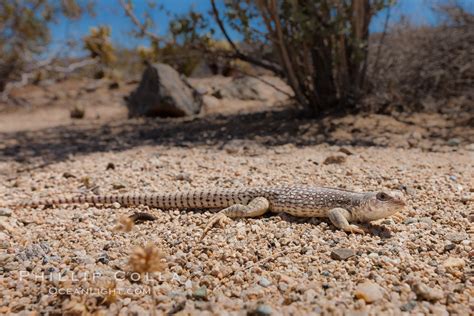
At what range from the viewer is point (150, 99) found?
12.5 m

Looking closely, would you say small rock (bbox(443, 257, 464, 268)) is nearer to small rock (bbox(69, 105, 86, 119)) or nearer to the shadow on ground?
the shadow on ground

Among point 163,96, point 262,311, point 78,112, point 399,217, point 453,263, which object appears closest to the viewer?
point 262,311

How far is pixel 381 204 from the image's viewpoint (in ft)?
12.1

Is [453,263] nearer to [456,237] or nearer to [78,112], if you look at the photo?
[456,237]

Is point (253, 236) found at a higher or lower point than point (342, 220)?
lower

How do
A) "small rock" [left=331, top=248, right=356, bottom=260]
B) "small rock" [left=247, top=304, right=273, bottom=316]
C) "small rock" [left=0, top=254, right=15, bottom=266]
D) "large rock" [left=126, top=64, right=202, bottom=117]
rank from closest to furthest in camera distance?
"small rock" [left=247, top=304, right=273, bottom=316] → "small rock" [left=331, top=248, right=356, bottom=260] → "small rock" [left=0, top=254, right=15, bottom=266] → "large rock" [left=126, top=64, right=202, bottom=117]

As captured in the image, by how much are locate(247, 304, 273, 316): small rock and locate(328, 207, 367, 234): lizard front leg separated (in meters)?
1.33

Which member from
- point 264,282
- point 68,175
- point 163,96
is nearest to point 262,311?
point 264,282

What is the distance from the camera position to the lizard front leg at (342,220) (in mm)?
3691

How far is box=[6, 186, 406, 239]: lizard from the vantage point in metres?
3.71

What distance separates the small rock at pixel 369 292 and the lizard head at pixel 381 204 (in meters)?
0.95

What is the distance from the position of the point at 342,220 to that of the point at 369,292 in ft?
3.34

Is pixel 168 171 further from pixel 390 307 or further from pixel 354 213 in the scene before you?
pixel 390 307

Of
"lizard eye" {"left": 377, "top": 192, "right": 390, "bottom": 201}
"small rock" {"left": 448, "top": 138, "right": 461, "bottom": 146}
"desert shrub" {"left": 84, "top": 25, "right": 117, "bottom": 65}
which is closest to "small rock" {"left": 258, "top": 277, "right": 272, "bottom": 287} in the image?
"lizard eye" {"left": 377, "top": 192, "right": 390, "bottom": 201}
